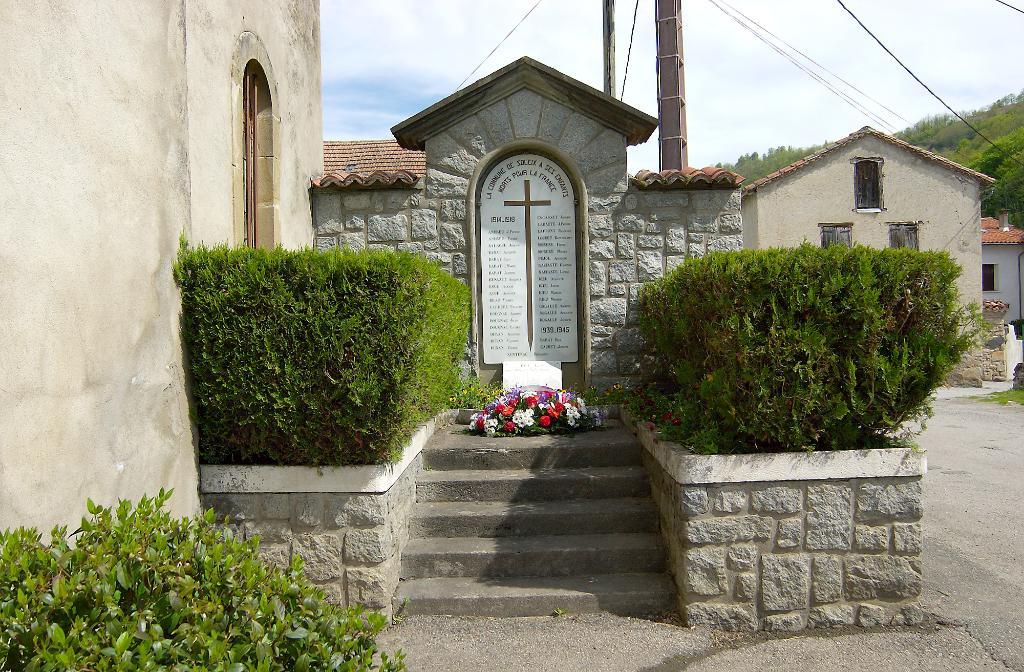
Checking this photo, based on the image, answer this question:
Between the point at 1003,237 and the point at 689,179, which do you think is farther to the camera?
the point at 1003,237

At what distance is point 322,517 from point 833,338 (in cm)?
319

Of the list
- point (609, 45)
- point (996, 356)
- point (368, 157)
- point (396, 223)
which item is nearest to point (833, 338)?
point (396, 223)

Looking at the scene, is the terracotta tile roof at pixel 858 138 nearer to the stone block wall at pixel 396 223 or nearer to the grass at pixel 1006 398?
the grass at pixel 1006 398

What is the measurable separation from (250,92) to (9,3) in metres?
3.35

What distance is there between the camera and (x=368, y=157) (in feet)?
48.0

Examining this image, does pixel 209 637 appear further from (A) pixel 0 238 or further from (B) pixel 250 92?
(B) pixel 250 92

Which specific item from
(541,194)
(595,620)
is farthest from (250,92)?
(595,620)

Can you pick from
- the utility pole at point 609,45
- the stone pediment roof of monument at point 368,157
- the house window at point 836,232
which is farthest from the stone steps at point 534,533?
the house window at point 836,232

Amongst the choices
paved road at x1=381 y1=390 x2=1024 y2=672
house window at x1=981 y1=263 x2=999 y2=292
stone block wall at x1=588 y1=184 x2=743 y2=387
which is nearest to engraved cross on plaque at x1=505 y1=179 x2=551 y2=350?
stone block wall at x1=588 y1=184 x2=743 y2=387

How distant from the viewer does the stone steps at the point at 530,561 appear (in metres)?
4.68

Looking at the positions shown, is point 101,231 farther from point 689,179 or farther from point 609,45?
point 609,45

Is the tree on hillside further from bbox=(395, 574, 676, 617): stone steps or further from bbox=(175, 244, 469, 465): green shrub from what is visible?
bbox=(175, 244, 469, 465): green shrub

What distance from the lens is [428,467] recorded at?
221 inches

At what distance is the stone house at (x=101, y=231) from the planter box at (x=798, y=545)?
10.2ft
